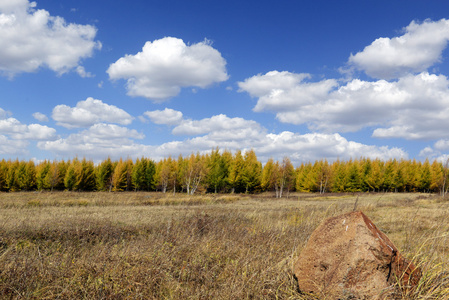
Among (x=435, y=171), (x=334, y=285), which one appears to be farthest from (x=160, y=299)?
(x=435, y=171)

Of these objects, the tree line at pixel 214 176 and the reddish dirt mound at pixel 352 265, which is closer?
the reddish dirt mound at pixel 352 265

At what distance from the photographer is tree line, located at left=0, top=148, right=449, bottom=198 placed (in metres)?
57.7

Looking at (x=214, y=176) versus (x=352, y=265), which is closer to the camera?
(x=352, y=265)

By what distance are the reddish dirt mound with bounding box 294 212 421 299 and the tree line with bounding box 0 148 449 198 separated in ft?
161

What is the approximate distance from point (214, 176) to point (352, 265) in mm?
55118

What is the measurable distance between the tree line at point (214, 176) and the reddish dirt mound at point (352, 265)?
49.0 m

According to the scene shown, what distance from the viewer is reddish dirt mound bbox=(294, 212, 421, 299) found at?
124 inches

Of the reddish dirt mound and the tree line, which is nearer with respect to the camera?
the reddish dirt mound

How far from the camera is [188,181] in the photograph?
53531 mm

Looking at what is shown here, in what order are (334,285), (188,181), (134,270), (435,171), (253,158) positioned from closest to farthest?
1. (334,285)
2. (134,270)
3. (188,181)
4. (253,158)
5. (435,171)

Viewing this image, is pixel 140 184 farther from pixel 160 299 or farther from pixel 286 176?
pixel 160 299

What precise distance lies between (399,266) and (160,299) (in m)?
2.86

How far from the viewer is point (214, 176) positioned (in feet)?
190

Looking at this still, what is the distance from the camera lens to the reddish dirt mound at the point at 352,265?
3150 mm
